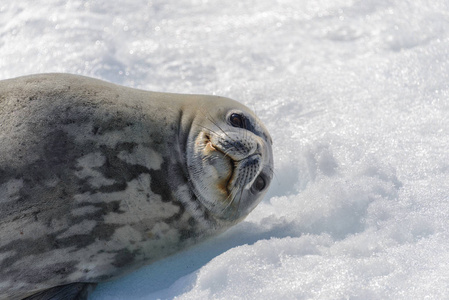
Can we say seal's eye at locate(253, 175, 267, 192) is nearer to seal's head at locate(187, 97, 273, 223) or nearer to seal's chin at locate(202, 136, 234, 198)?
seal's head at locate(187, 97, 273, 223)

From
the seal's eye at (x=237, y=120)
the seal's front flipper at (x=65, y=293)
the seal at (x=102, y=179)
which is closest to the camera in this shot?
the seal at (x=102, y=179)

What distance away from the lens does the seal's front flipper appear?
3105 millimetres

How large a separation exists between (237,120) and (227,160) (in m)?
0.44

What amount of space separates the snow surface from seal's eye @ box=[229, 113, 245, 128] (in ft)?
1.94

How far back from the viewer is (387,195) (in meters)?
3.58

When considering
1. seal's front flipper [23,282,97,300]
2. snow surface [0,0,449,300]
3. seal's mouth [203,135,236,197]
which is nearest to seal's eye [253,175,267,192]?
snow surface [0,0,449,300]

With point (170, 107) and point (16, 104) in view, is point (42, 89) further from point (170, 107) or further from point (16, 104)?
point (170, 107)

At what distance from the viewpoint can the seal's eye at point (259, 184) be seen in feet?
12.1

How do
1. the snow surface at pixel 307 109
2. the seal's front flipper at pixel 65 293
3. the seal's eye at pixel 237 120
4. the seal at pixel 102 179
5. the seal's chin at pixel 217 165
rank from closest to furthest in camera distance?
the seal at pixel 102 179
the snow surface at pixel 307 109
the seal's front flipper at pixel 65 293
the seal's chin at pixel 217 165
the seal's eye at pixel 237 120

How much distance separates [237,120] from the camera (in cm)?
370

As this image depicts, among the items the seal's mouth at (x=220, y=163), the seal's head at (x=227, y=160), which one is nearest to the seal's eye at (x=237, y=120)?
the seal's head at (x=227, y=160)

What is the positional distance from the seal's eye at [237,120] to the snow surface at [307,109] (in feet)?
1.94

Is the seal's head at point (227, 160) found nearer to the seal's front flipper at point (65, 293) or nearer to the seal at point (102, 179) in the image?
the seal at point (102, 179)

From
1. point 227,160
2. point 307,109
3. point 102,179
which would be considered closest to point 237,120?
point 227,160
